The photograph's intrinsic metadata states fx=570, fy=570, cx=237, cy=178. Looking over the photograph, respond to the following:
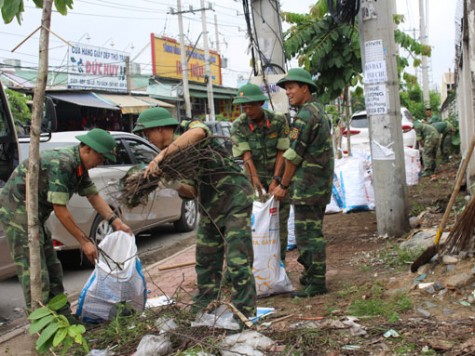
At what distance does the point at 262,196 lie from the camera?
15.4 feet

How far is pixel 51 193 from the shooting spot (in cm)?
382

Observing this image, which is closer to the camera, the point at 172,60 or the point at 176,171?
the point at 176,171

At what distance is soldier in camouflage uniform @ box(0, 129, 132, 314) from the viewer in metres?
3.86

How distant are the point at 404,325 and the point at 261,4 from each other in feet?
14.3

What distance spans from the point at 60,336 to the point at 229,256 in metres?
1.35

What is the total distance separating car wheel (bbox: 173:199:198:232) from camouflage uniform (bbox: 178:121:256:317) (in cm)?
452

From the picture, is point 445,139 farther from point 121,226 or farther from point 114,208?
point 121,226

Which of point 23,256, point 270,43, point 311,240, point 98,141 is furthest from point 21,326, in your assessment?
point 270,43

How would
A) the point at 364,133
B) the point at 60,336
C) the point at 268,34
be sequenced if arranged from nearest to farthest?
1. the point at 60,336
2. the point at 268,34
3. the point at 364,133

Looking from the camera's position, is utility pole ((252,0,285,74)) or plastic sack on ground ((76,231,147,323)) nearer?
plastic sack on ground ((76,231,147,323))

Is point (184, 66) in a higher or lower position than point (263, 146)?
higher

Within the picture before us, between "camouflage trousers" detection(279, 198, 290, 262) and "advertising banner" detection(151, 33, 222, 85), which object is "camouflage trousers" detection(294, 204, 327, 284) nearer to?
"camouflage trousers" detection(279, 198, 290, 262)

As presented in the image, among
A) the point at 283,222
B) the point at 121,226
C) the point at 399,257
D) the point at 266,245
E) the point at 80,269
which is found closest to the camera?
the point at 121,226

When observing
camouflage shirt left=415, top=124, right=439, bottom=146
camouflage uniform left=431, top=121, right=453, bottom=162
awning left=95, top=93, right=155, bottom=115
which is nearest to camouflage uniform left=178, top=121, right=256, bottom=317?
camouflage shirt left=415, top=124, right=439, bottom=146
